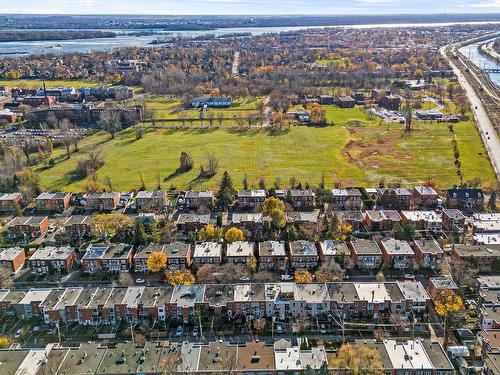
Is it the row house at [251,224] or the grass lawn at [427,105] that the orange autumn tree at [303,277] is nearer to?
the row house at [251,224]

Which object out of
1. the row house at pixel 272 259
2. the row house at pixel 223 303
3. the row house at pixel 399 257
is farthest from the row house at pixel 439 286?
the row house at pixel 272 259

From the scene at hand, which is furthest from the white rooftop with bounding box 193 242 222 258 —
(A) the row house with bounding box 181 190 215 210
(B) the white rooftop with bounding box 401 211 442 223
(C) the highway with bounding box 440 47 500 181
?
(C) the highway with bounding box 440 47 500 181

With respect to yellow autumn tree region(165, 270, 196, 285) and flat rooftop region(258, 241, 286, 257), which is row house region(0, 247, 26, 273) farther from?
flat rooftop region(258, 241, 286, 257)

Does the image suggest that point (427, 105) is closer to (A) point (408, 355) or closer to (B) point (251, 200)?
(B) point (251, 200)

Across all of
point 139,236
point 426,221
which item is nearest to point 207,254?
Answer: point 139,236

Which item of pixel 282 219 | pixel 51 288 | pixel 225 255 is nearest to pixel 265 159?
pixel 282 219

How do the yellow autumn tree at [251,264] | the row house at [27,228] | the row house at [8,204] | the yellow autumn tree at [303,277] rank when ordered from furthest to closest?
the row house at [8,204], the row house at [27,228], the yellow autumn tree at [251,264], the yellow autumn tree at [303,277]
